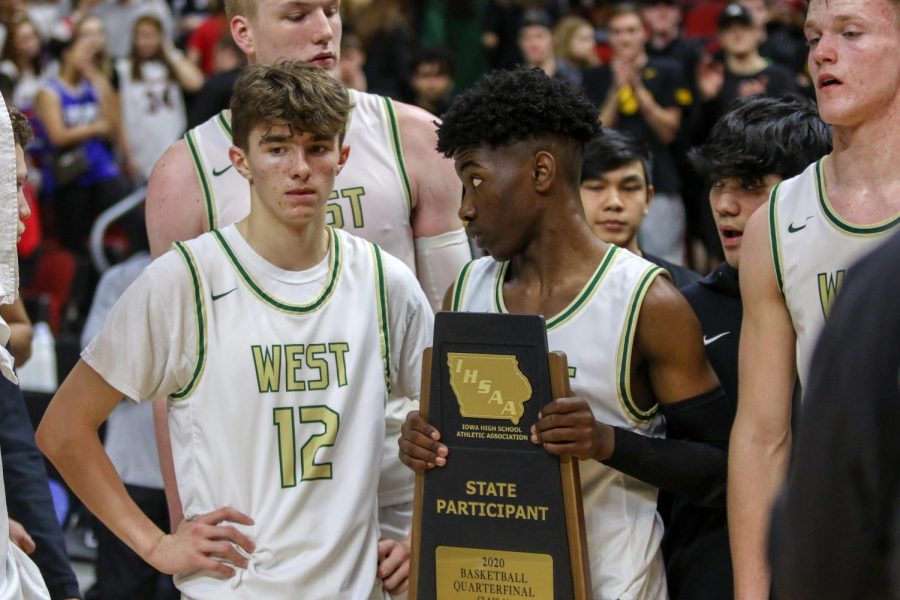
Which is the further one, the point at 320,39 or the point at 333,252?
the point at 320,39

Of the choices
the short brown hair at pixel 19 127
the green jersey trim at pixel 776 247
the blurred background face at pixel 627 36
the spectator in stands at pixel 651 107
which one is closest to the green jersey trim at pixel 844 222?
the green jersey trim at pixel 776 247

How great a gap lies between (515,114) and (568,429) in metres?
0.74

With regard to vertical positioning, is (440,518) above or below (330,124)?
below

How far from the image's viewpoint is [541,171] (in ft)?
9.93

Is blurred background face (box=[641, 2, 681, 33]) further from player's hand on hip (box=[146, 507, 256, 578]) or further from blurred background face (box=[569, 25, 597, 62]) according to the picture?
player's hand on hip (box=[146, 507, 256, 578])

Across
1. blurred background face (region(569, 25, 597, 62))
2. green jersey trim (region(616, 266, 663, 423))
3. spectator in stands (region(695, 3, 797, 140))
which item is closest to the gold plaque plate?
green jersey trim (region(616, 266, 663, 423))

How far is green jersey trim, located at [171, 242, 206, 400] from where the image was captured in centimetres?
301

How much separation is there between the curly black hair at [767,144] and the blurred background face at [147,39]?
778 cm

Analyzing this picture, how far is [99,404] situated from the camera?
3.04 metres

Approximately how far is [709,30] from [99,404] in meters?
10.4

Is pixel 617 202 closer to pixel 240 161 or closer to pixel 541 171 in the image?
pixel 541 171

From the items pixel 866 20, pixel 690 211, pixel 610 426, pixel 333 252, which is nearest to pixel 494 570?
pixel 610 426

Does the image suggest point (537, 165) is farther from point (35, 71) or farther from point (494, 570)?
point (35, 71)

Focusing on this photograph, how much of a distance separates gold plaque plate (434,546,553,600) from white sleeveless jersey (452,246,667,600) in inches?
6.7
